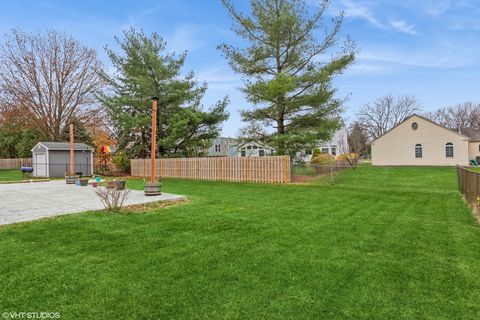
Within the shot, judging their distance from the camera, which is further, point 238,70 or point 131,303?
point 238,70

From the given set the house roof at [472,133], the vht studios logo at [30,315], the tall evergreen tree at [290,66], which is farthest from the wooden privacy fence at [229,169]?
the house roof at [472,133]

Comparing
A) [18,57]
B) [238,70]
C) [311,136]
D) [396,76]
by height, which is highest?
[18,57]

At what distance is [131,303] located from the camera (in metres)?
2.43

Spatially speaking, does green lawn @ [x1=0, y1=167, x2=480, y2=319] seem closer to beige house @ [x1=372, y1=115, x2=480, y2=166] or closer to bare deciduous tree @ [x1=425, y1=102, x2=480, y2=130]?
beige house @ [x1=372, y1=115, x2=480, y2=166]

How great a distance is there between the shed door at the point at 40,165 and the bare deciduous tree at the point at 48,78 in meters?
5.83

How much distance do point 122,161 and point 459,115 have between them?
51.1 metres

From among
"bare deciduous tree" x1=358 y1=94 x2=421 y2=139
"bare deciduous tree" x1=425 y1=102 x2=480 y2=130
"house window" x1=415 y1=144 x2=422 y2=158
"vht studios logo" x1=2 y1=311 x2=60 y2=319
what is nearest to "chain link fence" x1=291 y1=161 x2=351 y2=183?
"vht studios logo" x1=2 y1=311 x2=60 y2=319

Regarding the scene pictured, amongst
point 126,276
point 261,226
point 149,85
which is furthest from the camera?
point 149,85

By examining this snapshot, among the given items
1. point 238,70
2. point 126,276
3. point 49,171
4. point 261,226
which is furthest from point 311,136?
point 49,171

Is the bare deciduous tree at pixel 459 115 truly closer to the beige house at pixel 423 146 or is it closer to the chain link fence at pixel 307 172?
the beige house at pixel 423 146

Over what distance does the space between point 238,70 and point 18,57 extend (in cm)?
2087

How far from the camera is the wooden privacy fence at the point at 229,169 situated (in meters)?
13.4

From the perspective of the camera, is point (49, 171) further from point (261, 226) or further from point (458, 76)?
point (458, 76)

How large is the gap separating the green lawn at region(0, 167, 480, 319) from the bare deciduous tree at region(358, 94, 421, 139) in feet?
155
